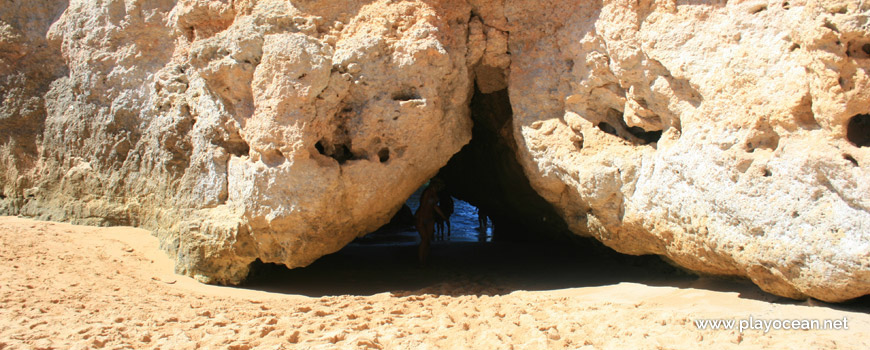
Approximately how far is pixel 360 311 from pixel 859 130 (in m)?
3.46

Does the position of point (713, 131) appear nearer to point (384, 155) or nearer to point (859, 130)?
point (859, 130)

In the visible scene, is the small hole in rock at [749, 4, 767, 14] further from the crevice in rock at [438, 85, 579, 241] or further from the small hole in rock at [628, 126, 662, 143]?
the crevice in rock at [438, 85, 579, 241]

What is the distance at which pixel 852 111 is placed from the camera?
3.13m

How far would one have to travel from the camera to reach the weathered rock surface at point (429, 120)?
3.33 m

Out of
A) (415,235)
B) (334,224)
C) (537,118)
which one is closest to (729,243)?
(537,118)

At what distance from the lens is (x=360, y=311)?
4316 millimetres

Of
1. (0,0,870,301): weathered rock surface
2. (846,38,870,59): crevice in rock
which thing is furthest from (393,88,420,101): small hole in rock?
(846,38,870,59): crevice in rock

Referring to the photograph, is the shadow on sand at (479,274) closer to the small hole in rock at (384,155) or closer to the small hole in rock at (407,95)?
Answer: the small hole in rock at (384,155)

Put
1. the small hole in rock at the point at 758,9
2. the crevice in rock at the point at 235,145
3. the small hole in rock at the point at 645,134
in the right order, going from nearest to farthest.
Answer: the small hole in rock at the point at 758,9
the small hole in rock at the point at 645,134
the crevice in rock at the point at 235,145

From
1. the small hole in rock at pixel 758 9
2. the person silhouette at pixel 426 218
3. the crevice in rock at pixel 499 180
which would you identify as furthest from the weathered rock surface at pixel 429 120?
the person silhouette at pixel 426 218

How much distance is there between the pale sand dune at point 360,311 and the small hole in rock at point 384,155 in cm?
121

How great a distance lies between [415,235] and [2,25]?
6.65 metres

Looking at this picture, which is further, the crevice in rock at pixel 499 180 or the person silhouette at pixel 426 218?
the person silhouette at pixel 426 218

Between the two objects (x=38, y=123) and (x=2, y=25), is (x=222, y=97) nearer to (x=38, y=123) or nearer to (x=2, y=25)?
(x=38, y=123)
